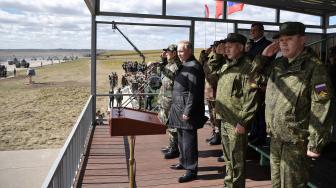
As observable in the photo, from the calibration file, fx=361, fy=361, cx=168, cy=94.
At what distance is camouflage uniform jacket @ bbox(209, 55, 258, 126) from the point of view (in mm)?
3168

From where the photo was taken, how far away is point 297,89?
2.52 m

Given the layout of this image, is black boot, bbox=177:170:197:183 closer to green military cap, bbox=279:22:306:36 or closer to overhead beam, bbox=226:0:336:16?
green military cap, bbox=279:22:306:36

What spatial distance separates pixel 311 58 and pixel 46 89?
109ft

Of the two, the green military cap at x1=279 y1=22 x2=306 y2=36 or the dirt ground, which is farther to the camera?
the dirt ground

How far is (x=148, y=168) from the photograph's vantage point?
15.2ft

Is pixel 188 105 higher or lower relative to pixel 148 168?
higher

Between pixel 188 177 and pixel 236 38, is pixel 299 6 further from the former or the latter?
pixel 188 177

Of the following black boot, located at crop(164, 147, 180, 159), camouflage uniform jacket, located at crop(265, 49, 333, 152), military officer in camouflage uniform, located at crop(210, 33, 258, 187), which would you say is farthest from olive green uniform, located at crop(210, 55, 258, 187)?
black boot, located at crop(164, 147, 180, 159)

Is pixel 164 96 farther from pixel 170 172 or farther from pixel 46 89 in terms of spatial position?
pixel 46 89

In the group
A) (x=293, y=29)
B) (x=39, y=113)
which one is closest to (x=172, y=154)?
(x=293, y=29)

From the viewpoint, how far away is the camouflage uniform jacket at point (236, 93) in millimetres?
3168

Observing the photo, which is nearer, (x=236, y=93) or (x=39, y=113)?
(x=236, y=93)

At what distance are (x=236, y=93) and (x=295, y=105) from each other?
85cm

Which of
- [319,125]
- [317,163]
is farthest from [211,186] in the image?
[319,125]
